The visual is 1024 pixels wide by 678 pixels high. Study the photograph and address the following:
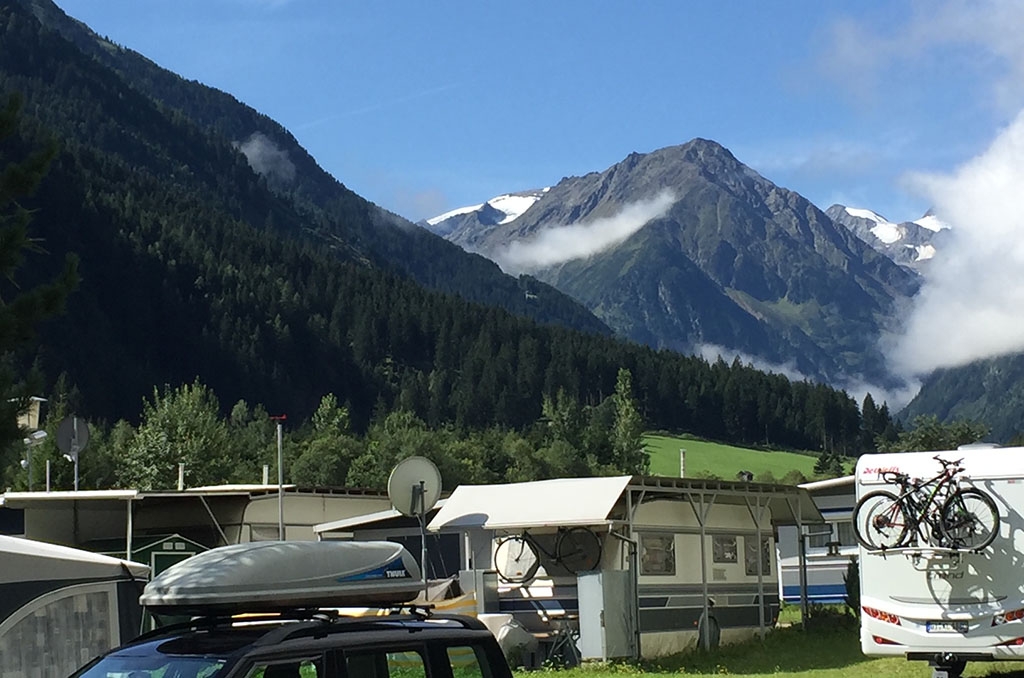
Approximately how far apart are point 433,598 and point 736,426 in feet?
446

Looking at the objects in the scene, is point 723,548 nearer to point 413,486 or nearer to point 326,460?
point 413,486

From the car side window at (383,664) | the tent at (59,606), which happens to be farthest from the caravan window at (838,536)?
the car side window at (383,664)

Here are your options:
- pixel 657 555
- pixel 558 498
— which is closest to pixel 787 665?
Result: pixel 657 555

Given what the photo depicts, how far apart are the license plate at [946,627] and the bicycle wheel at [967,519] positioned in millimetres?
839

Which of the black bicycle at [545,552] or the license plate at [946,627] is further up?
the black bicycle at [545,552]

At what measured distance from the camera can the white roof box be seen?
6.83 meters

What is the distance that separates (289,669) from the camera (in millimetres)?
6266

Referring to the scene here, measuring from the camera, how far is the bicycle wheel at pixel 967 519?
15133mm

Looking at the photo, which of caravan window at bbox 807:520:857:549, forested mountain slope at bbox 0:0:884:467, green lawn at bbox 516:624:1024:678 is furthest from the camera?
forested mountain slope at bbox 0:0:884:467

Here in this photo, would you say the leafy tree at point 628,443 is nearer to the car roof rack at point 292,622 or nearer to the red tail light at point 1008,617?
the red tail light at point 1008,617

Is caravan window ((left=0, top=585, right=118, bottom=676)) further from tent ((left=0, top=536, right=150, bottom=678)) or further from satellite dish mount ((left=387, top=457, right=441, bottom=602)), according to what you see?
satellite dish mount ((left=387, top=457, right=441, bottom=602))

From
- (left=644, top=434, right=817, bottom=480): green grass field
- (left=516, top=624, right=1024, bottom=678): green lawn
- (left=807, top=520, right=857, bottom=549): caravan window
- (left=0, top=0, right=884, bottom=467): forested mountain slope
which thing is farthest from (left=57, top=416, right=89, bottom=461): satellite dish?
(left=0, top=0, right=884, bottom=467): forested mountain slope

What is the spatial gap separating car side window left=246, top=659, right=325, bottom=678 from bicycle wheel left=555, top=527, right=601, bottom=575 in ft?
50.1

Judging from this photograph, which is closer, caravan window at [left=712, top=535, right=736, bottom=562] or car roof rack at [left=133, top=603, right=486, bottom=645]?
car roof rack at [left=133, top=603, right=486, bottom=645]
